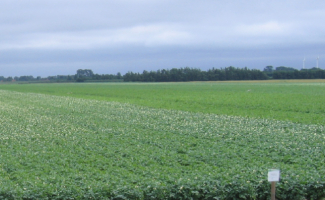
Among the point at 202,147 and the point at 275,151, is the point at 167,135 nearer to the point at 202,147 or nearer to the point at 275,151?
Result: the point at 202,147

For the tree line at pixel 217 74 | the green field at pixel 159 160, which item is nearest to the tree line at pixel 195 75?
the tree line at pixel 217 74

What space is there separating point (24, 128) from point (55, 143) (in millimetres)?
4966

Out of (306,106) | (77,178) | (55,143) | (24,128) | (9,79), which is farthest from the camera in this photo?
(9,79)

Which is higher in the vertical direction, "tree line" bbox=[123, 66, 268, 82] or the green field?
"tree line" bbox=[123, 66, 268, 82]

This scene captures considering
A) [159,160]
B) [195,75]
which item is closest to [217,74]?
[195,75]

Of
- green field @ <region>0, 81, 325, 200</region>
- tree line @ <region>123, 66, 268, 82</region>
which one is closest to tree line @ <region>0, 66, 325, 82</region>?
tree line @ <region>123, 66, 268, 82</region>

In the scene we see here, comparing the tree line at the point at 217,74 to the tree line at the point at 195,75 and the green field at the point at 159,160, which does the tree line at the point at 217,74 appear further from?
the green field at the point at 159,160

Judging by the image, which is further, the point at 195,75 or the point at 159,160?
the point at 195,75

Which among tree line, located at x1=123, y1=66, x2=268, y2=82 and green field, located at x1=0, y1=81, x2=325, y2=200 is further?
tree line, located at x1=123, y1=66, x2=268, y2=82

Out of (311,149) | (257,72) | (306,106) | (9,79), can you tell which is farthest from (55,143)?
(9,79)

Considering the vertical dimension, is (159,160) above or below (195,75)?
below

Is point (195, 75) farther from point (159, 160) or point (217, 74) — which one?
point (159, 160)

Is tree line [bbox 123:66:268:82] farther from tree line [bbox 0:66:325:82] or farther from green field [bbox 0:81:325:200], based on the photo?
green field [bbox 0:81:325:200]

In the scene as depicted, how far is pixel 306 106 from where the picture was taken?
30359 millimetres
